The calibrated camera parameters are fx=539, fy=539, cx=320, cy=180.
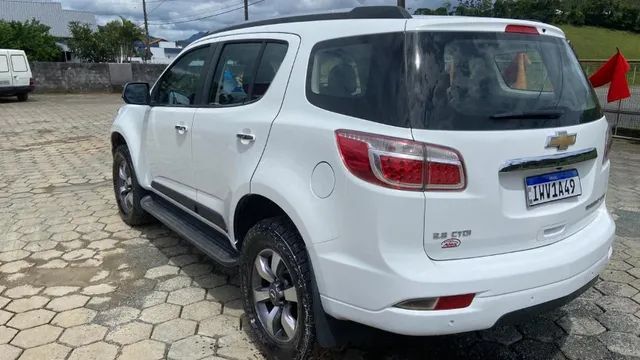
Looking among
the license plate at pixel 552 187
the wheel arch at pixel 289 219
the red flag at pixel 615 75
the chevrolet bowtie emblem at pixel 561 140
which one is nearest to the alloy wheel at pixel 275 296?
the wheel arch at pixel 289 219

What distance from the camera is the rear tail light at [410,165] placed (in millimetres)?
2102

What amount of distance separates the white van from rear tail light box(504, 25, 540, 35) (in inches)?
813

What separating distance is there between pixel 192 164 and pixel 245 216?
73 cm

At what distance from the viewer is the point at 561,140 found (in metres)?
2.39

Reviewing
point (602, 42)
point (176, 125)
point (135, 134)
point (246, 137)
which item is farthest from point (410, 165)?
point (602, 42)

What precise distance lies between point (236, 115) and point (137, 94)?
164cm

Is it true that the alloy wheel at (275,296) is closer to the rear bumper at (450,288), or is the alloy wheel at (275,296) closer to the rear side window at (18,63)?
the rear bumper at (450,288)

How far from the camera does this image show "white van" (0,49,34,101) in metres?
19.1

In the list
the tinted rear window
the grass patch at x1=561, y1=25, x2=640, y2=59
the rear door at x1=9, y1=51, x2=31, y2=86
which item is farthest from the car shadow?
the grass patch at x1=561, y1=25, x2=640, y2=59

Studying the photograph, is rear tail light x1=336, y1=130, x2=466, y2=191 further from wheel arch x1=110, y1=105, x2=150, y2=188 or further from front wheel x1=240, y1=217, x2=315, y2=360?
wheel arch x1=110, y1=105, x2=150, y2=188

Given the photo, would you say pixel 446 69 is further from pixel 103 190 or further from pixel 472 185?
pixel 103 190

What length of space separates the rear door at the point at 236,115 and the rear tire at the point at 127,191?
1.48 metres

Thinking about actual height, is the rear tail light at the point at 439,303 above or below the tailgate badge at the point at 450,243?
below

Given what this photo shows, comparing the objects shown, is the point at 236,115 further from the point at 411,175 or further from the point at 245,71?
the point at 411,175
